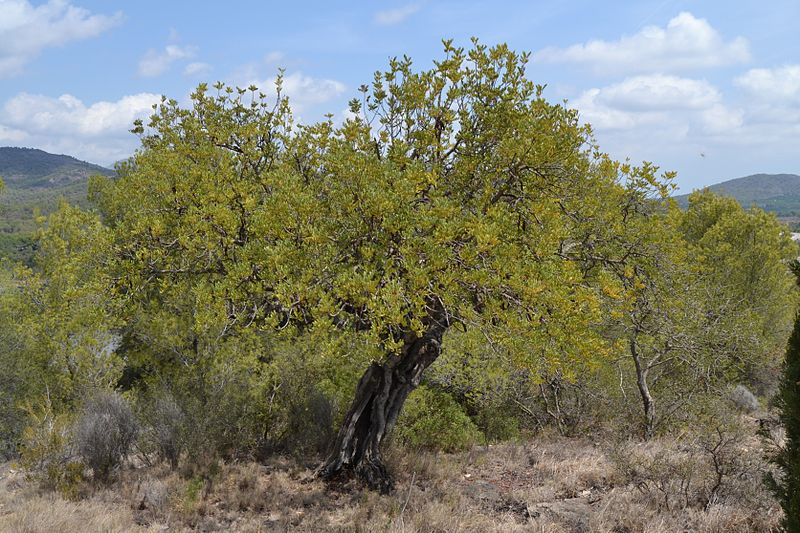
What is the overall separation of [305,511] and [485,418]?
6.93 m

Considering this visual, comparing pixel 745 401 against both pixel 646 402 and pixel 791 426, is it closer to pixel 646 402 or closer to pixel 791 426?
pixel 646 402

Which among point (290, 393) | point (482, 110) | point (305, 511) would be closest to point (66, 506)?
point (305, 511)

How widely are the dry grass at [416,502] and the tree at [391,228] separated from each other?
1.07m

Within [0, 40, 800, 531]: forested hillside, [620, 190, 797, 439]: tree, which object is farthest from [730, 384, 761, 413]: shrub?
[0, 40, 800, 531]: forested hillside

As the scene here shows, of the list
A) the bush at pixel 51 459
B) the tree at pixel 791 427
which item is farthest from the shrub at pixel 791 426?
the bush at pixel 51 459

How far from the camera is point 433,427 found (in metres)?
12.2

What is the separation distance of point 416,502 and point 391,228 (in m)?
4.78

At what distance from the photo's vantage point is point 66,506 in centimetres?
798

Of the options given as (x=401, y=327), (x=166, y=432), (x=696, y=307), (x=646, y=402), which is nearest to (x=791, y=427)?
(x=401, y=327)

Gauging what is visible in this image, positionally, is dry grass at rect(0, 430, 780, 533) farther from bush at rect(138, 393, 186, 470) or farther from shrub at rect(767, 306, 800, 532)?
shrub at rect(767, 306, 800, 532)

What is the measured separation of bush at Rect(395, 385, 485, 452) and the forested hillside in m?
0.05

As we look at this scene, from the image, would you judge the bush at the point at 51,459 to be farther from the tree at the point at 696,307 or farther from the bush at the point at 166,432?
the tree at the point at 696,307

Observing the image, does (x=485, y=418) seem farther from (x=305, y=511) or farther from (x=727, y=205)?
(x=727, y=205)

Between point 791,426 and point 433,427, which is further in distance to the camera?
point 433,427
